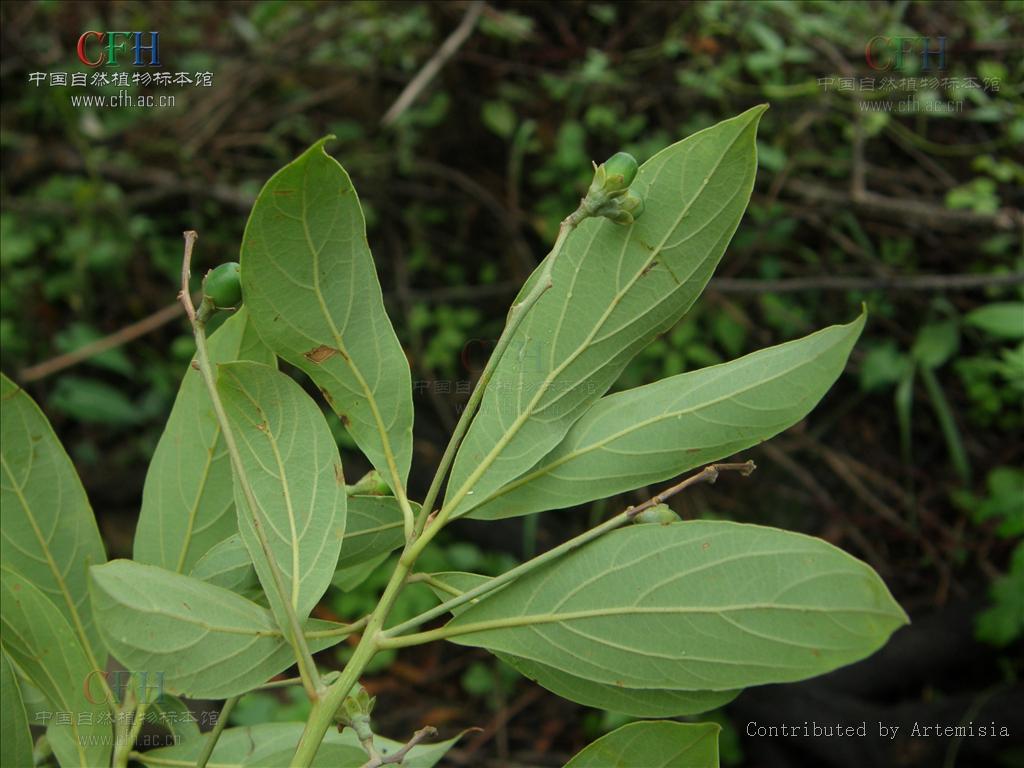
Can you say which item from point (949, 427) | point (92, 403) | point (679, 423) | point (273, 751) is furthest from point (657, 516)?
point (92, 403)

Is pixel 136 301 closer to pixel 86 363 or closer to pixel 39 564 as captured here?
pixel 86 363

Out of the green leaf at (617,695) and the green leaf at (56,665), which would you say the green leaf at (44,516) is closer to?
the green leaf at (56,665)

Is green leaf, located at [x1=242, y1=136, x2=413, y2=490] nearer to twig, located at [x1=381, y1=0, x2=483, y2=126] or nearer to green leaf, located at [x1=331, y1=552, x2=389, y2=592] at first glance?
green leaf, located at [x1=331, y1=552, x2=389, y2=592]

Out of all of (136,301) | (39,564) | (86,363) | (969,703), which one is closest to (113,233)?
(136,301)

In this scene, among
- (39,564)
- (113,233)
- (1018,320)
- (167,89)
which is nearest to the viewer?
(39,564)

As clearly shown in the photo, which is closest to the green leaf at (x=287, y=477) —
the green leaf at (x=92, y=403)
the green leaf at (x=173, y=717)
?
the green leaf at (x=173, y=717)

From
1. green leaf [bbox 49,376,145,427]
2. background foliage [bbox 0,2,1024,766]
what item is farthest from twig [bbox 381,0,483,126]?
green leaf [bbox 49,376,145,427]

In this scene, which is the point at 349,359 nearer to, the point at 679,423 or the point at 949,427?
the point at 679,423
